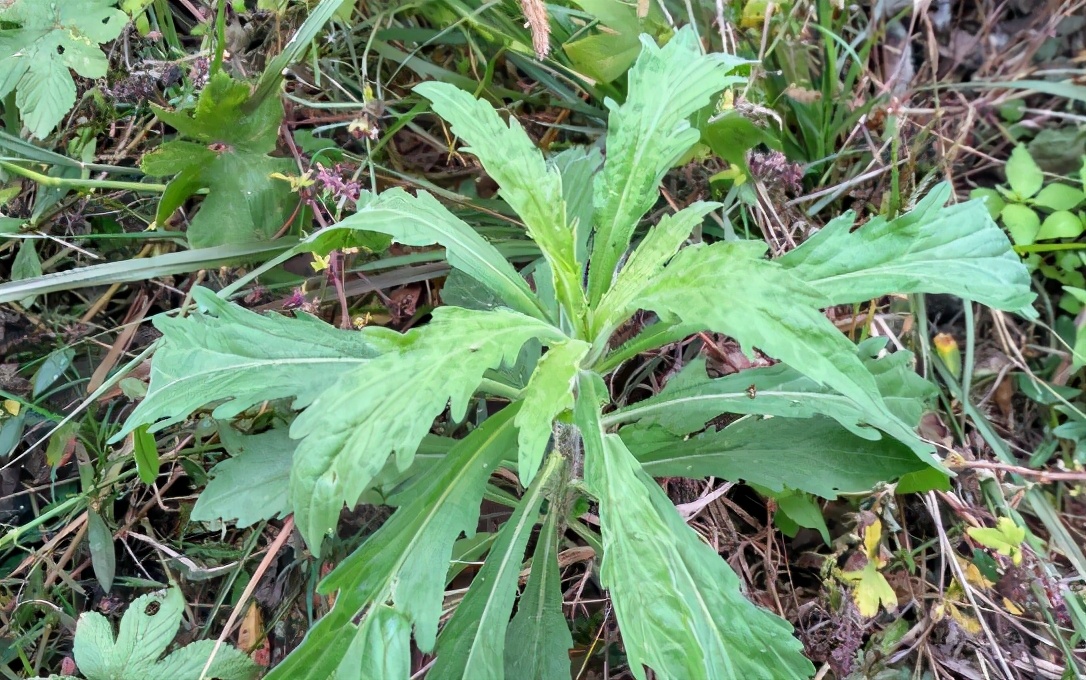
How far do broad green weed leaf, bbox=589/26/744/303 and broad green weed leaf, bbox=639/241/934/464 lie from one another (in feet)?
1.06

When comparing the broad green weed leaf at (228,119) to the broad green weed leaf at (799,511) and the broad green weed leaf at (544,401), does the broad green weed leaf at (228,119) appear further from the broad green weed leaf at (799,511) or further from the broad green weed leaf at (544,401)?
the broad green weed leaf at (799,511)

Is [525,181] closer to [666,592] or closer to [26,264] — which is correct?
[666,592]

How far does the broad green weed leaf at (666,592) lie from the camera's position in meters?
1.08

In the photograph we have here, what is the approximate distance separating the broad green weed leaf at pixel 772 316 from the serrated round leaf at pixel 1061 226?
176cm

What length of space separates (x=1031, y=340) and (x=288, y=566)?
104 inches

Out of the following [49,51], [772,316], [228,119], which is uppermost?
[49,51]

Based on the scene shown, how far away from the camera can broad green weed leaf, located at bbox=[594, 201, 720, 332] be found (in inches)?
52.4

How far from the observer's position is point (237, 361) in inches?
56.7

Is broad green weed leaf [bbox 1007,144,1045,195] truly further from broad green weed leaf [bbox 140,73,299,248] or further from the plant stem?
the plant stem

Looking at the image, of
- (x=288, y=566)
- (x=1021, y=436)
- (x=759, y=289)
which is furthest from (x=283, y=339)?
(x=1021, y=436)

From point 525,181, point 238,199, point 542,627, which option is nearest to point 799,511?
point 542,627

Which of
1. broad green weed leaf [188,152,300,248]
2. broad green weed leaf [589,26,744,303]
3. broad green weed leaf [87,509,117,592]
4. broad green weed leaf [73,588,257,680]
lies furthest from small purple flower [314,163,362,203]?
broad green weed leaf [87,509,117,592]

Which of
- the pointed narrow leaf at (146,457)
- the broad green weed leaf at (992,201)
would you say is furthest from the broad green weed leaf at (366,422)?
the broad green weed leaf at (992,201)

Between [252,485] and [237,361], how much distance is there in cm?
35
